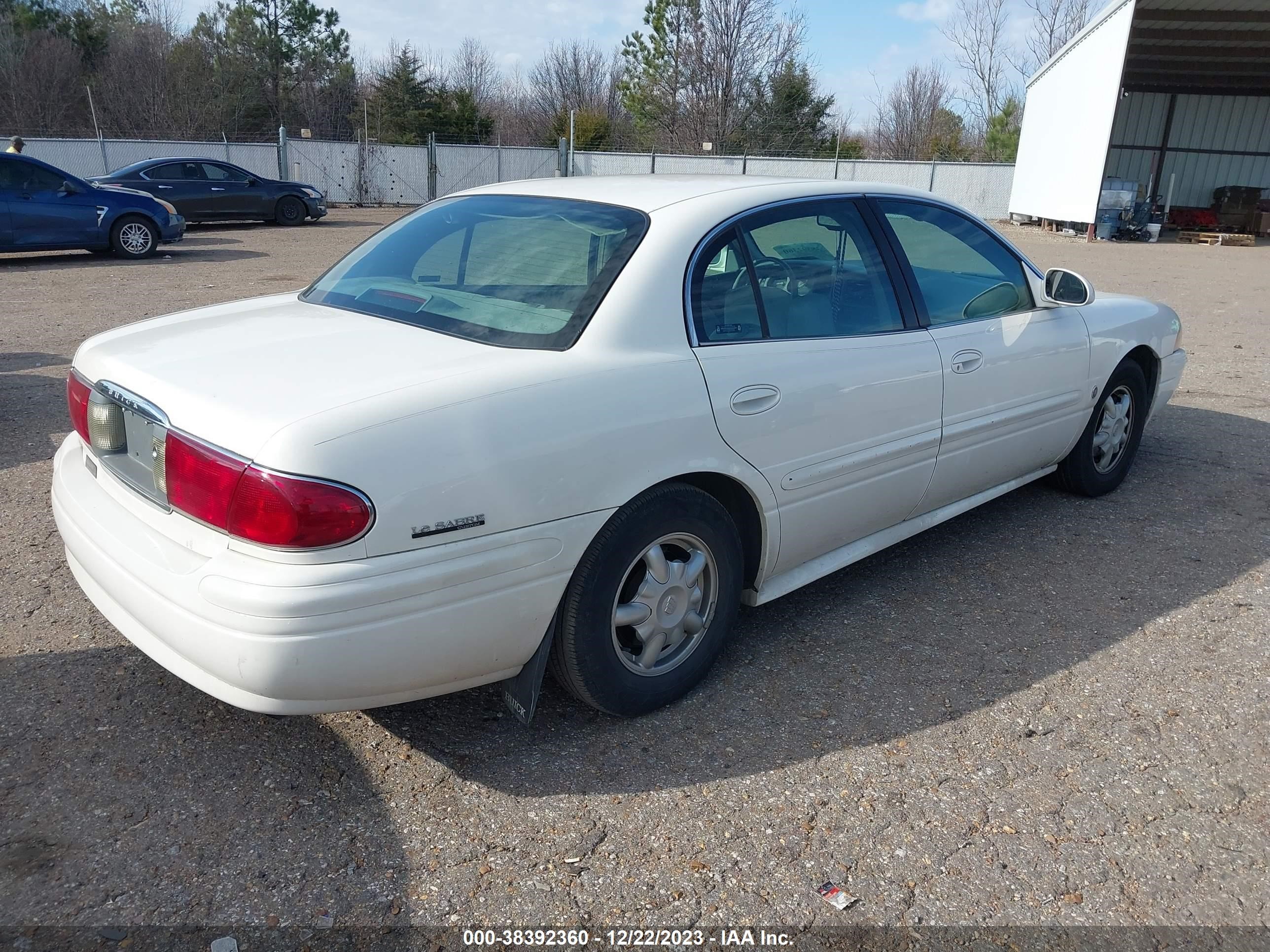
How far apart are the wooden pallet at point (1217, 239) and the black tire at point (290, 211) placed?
21.6 m

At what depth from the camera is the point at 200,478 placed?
7.45ft

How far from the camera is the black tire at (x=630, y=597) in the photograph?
262cm

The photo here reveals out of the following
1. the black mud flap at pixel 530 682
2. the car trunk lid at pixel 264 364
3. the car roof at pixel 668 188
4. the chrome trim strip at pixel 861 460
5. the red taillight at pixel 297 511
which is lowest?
the black mud flap at pixel 530 682

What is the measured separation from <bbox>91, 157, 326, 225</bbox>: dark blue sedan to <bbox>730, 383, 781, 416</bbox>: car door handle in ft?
56.0

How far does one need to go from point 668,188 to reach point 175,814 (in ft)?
7.92

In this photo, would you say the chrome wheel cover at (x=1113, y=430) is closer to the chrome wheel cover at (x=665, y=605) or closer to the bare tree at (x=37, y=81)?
the chrome wheel cover at (x=665, y=605)

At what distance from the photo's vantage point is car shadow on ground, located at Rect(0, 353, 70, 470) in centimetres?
520

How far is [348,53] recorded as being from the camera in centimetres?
4559

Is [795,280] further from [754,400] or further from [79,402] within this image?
[79,402]

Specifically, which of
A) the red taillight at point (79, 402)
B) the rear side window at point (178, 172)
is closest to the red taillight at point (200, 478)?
the red taillight at point (79, 402)

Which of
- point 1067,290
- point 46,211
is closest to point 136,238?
point 46,211

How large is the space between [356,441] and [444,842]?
1030mm

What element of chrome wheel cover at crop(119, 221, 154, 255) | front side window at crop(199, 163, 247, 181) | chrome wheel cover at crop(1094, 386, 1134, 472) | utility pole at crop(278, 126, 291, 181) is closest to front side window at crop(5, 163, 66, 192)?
chrome wheel cover at crop(119, 221, 154, 255)

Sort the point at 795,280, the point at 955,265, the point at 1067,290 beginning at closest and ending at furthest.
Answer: the point at 795,280
the point at 955,265
the point at 1067,290
